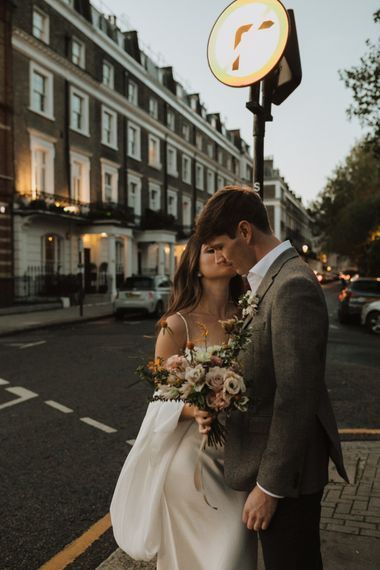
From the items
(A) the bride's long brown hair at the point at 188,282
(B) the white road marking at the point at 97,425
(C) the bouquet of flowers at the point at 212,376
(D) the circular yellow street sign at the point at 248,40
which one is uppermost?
(D) the circular yellow street sign at the point at 248,40

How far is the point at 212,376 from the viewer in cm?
170

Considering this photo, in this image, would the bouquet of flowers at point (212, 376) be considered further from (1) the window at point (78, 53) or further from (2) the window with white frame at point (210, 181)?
(2) the window with white frame at point (210, 181)

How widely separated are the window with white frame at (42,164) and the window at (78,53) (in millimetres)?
5445

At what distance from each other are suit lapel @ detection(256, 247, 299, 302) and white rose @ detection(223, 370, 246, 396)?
1.08ft

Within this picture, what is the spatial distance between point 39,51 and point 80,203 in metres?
7.18

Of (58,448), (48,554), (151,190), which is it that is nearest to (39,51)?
(151,190)

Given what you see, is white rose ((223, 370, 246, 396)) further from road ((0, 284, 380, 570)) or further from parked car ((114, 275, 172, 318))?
parked car ((114, 275, 172, 318))

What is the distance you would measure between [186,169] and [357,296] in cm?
2766

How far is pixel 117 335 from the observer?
13977 millimetres

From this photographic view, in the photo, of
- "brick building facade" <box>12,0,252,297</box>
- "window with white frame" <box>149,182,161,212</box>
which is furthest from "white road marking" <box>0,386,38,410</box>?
"window with white frame" <box>149,182,161,212</box>

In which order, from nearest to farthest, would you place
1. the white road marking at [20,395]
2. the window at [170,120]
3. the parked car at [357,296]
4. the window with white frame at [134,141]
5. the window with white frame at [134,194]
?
the white road marking at [20,395] < the parked car at [357,296] < the window with white frame at [134,141] < the window with white frame at [134,194] < the window at [170,120]

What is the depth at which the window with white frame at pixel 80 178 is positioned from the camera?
26.0 m

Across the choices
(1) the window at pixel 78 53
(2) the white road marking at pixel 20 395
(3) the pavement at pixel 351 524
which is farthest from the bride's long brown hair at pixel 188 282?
(1) the window at pixel 78 53

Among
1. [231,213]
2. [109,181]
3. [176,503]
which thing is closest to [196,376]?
[231,213]
